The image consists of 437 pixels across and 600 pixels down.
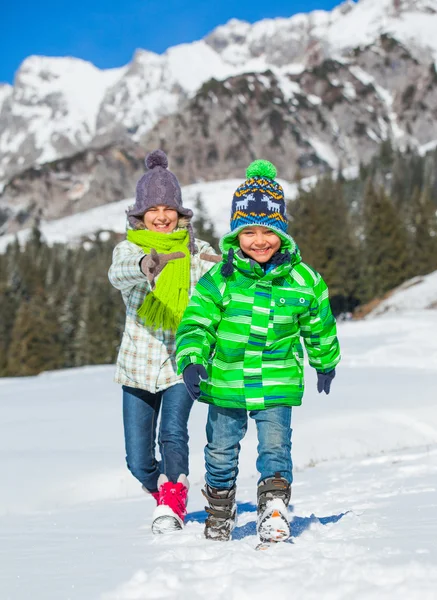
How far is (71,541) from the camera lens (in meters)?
3.55

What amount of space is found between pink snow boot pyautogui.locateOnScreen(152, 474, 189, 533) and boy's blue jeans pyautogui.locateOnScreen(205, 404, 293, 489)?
0.45 meters

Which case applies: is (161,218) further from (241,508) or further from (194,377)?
(241,508)

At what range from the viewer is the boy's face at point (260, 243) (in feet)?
10.8

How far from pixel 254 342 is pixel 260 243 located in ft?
1.63

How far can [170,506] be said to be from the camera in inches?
148

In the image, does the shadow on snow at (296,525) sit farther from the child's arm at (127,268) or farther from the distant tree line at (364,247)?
the distant tree line at (364,247)

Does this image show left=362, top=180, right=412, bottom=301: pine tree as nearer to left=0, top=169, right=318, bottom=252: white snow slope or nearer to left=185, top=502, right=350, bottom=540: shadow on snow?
left=185, top=502, right=350, bottom=540: shadow on snow

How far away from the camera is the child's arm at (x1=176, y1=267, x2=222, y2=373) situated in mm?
3174

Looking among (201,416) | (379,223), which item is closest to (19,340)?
(379,223)

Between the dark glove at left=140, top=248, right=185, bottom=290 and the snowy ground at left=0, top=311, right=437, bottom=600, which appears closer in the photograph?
the snowy ground at left=0, top=311, right=437, bottom=600

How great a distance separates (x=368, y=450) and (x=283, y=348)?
4357 mm

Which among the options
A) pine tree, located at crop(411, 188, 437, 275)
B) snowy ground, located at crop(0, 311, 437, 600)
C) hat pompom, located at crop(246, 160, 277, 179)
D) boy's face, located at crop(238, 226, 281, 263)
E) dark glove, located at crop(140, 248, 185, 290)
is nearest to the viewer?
snowy ground, located at crop(0, 311, 437, 600)

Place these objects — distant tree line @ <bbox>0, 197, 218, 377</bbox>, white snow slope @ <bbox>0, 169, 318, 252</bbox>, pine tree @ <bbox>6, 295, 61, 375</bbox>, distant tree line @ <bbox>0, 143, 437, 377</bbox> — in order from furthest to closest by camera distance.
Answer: white snow slope @ <bbox>0, 169, 318, 252</bbox> < distant tree line @ <bbox>0, 197, 218, 377</bbox> < pine tree @ <bbox>6, 295, 61, 375</bbox> < distant tree line @ <bbox>0, 143, 437, 377</bbox>

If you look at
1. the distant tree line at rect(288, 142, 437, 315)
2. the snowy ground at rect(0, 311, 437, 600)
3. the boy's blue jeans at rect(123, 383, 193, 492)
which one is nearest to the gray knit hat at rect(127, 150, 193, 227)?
the boy's blue jeans at rect(123, 383, 193, 492)
